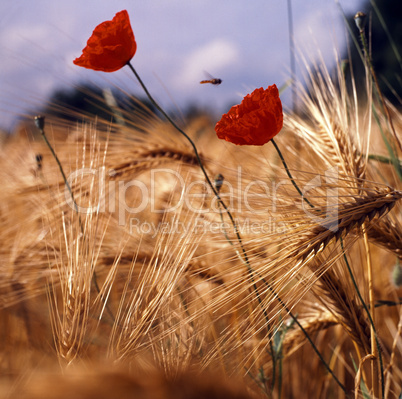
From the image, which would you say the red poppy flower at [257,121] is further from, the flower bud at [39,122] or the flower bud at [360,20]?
the flower bud at [39,122]

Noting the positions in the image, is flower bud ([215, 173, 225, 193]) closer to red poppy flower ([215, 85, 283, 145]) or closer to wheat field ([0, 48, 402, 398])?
wheat field ([0, 48, 402, 398])

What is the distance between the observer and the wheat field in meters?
0.49

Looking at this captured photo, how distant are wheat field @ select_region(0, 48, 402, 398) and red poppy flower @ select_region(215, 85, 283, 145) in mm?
49

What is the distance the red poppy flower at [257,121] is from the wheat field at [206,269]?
49 millimetres

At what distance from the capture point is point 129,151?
0.86 metres

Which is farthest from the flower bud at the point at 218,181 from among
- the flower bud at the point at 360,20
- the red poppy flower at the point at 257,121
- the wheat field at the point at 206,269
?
the flower bud at the point at 360,20

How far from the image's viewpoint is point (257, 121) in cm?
55

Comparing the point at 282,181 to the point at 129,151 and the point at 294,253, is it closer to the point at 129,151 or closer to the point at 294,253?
the point at 294,253

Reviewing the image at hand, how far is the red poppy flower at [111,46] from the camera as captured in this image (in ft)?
2.06

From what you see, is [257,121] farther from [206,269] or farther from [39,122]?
[39,122]

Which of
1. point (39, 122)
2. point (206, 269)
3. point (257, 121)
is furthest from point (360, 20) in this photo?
point (39, 122)

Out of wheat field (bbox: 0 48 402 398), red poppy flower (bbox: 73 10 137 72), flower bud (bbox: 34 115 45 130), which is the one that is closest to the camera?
wheat field (bbox: 0 48 402 398)

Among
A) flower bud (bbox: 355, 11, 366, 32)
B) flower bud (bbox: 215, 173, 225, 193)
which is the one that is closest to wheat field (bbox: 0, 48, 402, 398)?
flower bud (bbox: 215, 173, 225, 193)

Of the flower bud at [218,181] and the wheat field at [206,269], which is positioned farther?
the flower bud at [218,181]
